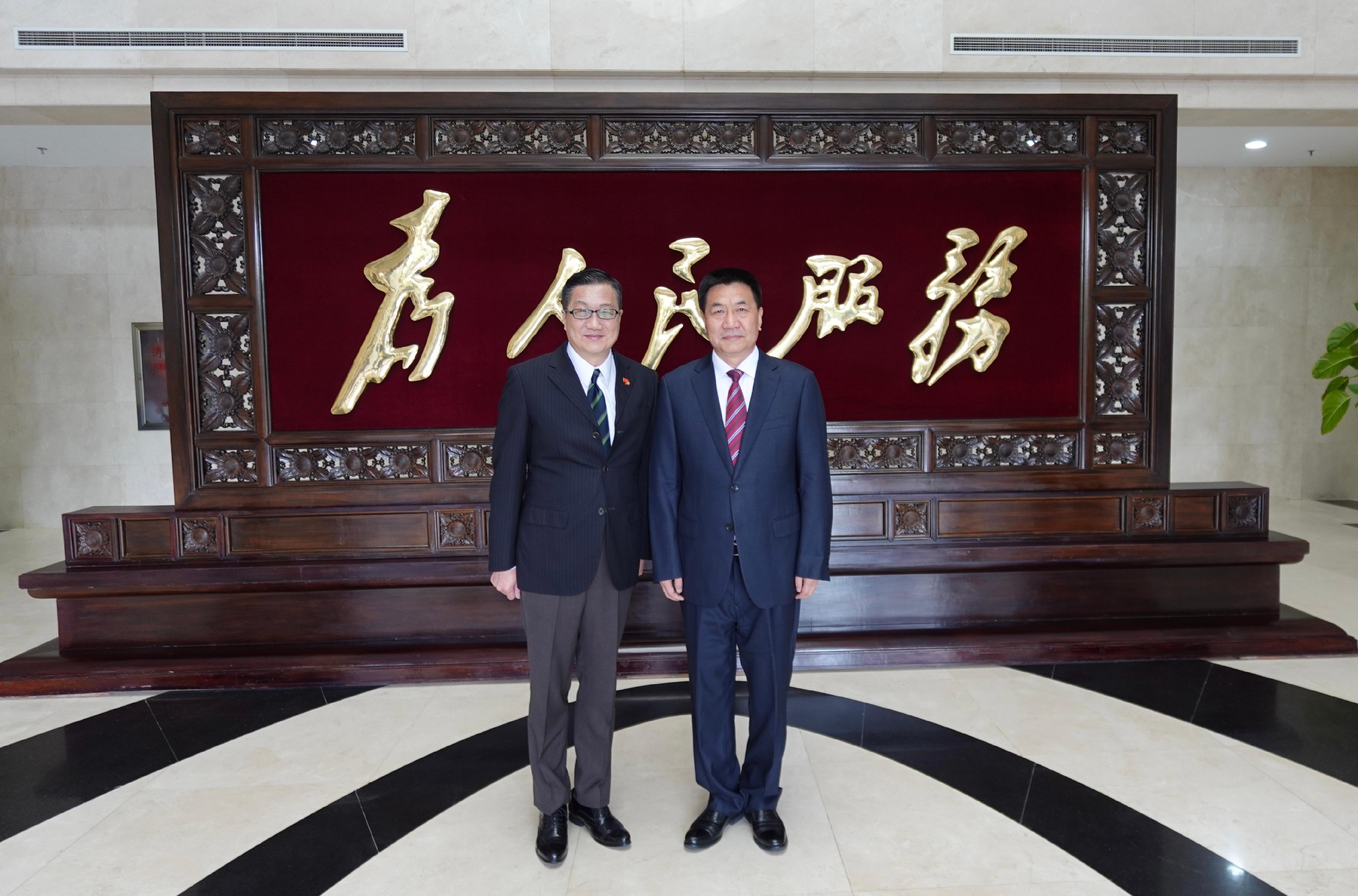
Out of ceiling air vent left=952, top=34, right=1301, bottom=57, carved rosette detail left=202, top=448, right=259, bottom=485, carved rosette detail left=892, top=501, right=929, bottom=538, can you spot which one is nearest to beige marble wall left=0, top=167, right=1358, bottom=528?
ceiling air vent left=952, top=34, right=1301, bottom=57

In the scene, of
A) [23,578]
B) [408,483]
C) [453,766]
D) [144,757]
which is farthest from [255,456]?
[453,766]

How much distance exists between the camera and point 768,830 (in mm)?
2189

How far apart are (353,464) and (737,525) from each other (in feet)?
7.84

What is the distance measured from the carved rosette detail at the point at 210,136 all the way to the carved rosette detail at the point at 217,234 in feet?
0.36

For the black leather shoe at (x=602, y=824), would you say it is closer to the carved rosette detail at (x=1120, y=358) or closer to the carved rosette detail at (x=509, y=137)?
the carved rosette detail at (x=509, y=137)

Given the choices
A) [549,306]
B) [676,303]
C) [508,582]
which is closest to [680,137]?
[676,303]

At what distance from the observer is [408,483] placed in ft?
12.6

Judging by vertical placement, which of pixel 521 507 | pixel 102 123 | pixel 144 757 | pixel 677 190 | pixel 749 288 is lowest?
pixel 144 757

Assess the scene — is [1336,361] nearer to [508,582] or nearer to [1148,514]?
[1148,514]

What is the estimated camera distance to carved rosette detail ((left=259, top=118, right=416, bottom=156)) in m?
3.76

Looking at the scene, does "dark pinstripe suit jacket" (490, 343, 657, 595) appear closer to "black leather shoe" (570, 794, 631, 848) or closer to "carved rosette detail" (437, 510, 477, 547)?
"black leather shoe" (570, 794, 631, 848)

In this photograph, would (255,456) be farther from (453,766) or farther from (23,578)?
(453,766)

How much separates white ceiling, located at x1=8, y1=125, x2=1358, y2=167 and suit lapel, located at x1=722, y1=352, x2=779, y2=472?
502 cm

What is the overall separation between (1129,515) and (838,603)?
1.47 meters
